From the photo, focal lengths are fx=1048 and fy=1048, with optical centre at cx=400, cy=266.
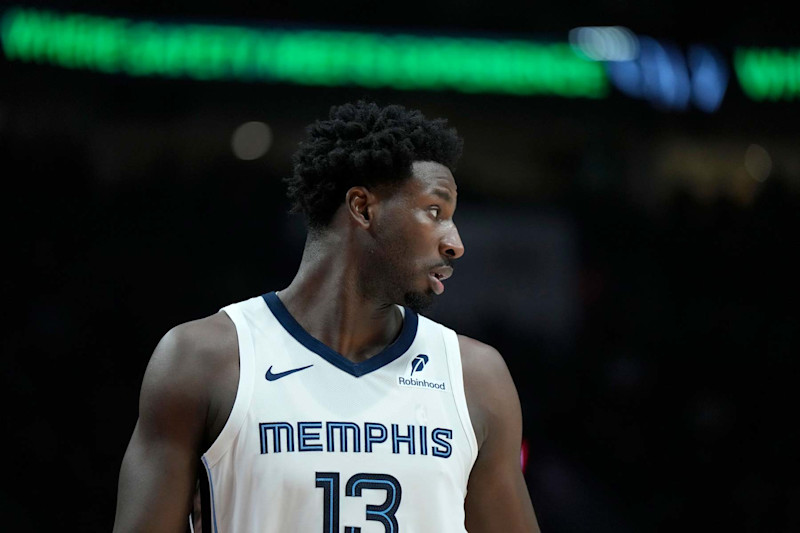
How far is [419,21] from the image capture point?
7160 millimetres

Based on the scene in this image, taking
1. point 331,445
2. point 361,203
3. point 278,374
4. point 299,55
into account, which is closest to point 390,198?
point 361,203

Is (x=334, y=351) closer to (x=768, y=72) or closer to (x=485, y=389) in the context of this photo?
(x=485, y=389)

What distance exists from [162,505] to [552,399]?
4910 mm

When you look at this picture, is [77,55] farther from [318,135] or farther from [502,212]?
[318,135]

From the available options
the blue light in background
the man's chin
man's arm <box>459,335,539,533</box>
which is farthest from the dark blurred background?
the man's chin

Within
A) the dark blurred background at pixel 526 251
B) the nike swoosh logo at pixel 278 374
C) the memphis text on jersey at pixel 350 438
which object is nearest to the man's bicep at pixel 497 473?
the memphis text on jersey at pixel 350 438

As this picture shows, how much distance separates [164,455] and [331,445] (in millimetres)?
379

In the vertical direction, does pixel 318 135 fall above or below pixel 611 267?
above

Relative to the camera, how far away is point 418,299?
8.57 ft

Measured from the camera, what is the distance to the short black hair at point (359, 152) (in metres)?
2.64

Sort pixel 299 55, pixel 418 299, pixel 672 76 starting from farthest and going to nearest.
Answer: pixel 672 76, pixel 299 55, pixel 418 299

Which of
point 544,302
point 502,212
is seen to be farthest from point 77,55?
point 544,302

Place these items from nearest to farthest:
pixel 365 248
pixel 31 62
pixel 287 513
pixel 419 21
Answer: pixel 287 513 → pixel 365 248 → pixel 31 62 → pixel 419 21

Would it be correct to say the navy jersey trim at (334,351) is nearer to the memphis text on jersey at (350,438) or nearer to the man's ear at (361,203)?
the memphis text on jersey at (350,438)
